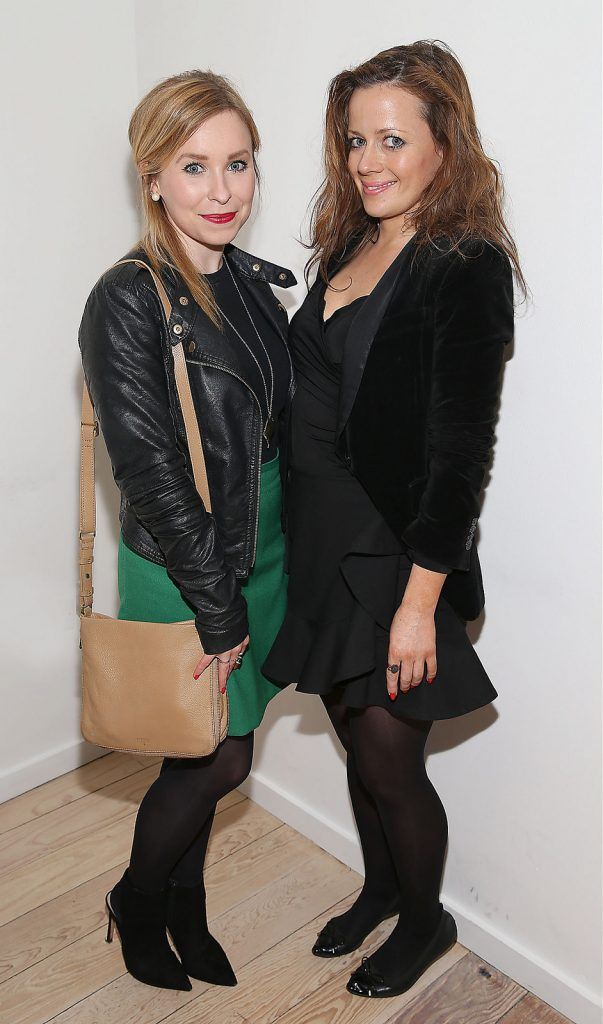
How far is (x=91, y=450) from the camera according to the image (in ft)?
5.75

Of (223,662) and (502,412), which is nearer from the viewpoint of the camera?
(223,662)

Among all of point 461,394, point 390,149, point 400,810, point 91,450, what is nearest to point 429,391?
point 461,394

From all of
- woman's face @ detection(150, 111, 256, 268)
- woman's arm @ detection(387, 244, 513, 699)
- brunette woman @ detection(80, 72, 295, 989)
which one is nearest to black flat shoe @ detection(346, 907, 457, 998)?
brunette woman @ detection(80, 72, 295, 989)

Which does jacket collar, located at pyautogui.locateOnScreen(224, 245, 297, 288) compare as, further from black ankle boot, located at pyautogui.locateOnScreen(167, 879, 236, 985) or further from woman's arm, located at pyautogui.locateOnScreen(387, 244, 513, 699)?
black ankle boot, located at pyautogui.locateOnScreen(167, 879, 236, 985)

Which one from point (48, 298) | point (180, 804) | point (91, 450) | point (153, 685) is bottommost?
point (180, 804)

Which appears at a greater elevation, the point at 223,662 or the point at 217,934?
the point at 223,662

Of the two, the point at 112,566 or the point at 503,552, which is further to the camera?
the point at 112,566

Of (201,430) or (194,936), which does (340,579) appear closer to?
(201,430)

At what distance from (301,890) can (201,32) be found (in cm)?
216

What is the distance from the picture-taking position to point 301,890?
2236 mm

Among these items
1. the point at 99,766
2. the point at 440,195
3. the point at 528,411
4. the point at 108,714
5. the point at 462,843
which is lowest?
the point at 99,766

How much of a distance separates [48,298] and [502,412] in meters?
1.30

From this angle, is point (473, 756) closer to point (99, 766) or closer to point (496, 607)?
point (496, 607)

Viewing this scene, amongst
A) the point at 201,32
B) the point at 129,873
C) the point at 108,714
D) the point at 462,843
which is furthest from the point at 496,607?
the point at 201,32
